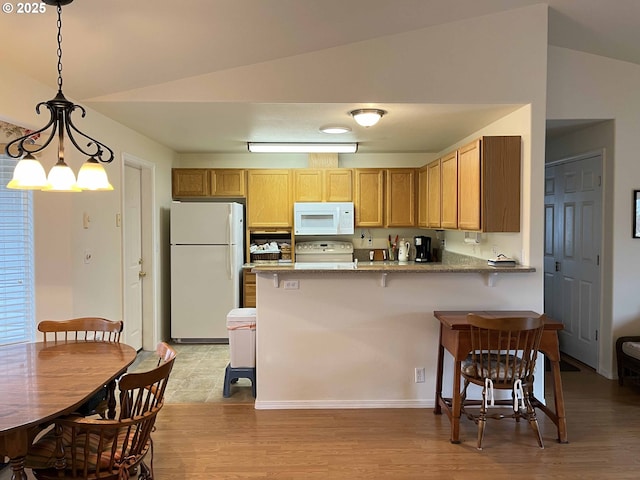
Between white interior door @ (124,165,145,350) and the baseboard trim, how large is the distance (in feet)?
5.91

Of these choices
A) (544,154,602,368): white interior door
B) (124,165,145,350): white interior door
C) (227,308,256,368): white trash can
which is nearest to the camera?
(227,308,256,368): white trash can

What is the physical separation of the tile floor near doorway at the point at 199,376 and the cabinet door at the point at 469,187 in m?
2.30

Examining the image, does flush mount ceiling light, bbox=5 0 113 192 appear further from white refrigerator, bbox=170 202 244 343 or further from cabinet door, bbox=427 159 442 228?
cabinet door, bbox=427 159 442 228

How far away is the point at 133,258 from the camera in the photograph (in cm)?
459

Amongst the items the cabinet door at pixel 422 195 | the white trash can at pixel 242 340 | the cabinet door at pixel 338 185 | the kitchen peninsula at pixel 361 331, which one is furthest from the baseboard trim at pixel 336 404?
the cabinet door at pixel 338 185

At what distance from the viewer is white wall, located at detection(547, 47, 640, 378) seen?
12.9 ft

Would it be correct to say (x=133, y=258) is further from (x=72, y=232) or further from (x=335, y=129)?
(x=335, y=129)

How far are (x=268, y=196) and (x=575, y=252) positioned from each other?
357 centimetres

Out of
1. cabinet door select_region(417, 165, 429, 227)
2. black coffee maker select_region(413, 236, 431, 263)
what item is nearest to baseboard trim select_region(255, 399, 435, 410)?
cabinet door select_region(417, 165, 429, 227)

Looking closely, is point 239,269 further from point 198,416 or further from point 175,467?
point 175,467

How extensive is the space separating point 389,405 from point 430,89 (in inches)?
95.9

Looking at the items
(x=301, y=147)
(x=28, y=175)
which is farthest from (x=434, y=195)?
(x=28, y=175)

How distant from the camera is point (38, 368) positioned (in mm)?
2164

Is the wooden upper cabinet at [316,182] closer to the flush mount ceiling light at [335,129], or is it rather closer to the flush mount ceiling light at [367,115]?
the flush mount ceiling light at [335,129]
